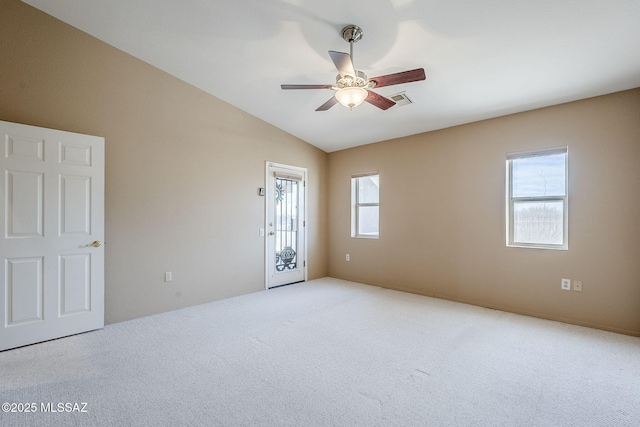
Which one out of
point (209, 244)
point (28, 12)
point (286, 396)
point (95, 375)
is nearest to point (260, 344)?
point (286, 396)

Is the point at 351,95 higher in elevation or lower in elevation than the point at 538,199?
higher

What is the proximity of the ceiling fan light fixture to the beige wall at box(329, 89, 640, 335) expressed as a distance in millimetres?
2495

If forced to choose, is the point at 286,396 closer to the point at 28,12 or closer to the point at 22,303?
the point at 22,303

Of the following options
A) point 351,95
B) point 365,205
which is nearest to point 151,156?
point 351,95

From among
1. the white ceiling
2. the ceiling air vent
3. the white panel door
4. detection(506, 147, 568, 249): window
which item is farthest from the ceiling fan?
the white panel door

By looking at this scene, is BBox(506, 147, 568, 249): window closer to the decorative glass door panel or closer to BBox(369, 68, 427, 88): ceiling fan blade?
BBox(369, 68, 427, 88): ceiling fan blade

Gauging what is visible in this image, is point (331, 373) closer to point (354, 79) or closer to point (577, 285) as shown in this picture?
point (354, 79)

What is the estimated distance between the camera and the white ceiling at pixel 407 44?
2348 mm

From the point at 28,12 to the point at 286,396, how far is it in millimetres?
4330

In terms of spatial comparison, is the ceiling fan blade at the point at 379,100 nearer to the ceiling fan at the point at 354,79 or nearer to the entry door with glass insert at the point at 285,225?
the ceiling fan at the point at 354,79

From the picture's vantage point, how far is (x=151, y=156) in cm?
374

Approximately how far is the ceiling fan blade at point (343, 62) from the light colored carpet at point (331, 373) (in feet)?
7.82

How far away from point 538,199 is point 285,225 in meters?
3.77

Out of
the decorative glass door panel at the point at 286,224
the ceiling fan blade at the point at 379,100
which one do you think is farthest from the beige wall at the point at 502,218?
the ceiling fan blade at the point at 379,100
